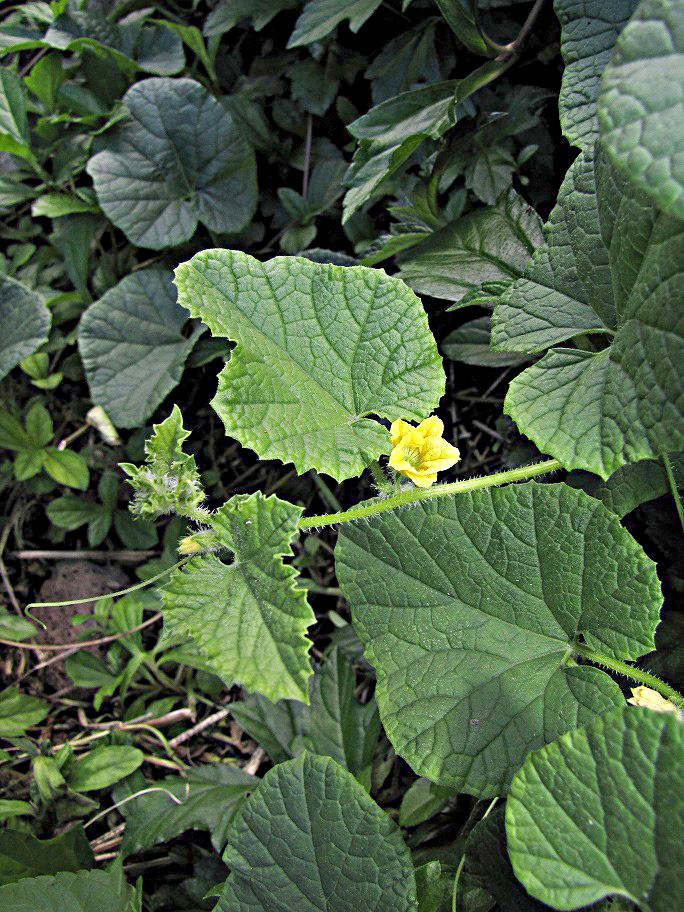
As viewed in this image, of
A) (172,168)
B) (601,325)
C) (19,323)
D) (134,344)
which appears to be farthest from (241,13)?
(601,325)

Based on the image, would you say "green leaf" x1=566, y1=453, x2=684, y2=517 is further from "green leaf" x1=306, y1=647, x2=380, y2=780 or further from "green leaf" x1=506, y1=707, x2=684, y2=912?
"green leaf" x1=306, y1=647, x2=380, y2=780

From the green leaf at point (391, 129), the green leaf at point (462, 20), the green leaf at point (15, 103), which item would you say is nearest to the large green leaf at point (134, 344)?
the green leaf at point (15, 103)

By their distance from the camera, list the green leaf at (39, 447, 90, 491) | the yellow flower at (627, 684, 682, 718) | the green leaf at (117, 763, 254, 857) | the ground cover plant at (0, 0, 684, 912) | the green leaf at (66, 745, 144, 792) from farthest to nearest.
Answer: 1. the green leaf at (39, 447, 90, 491)
2. the green leaf at (66, 745, 144, 792)
3. the green leaf at (117, 763, 254, 857)
4. the yellow flower at (627, 684, 682, 718)
5. the ground cover plant at (0, 0, 684, 912)

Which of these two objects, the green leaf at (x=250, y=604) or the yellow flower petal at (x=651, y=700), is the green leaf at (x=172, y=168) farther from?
the yellow flower petal at (x=651, y=700)

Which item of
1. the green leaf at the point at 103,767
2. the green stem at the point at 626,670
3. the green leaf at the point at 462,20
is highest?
the green leaf at the point at 462,20

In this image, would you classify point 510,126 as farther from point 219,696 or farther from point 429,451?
point 219,696

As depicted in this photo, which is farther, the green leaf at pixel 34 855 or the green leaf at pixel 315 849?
the green leaf at pixel 34 855

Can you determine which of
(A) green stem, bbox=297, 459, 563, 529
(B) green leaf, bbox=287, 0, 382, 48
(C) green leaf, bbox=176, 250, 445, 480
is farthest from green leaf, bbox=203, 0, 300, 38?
(A) green stem, bbox=297, 459, 563, 529
